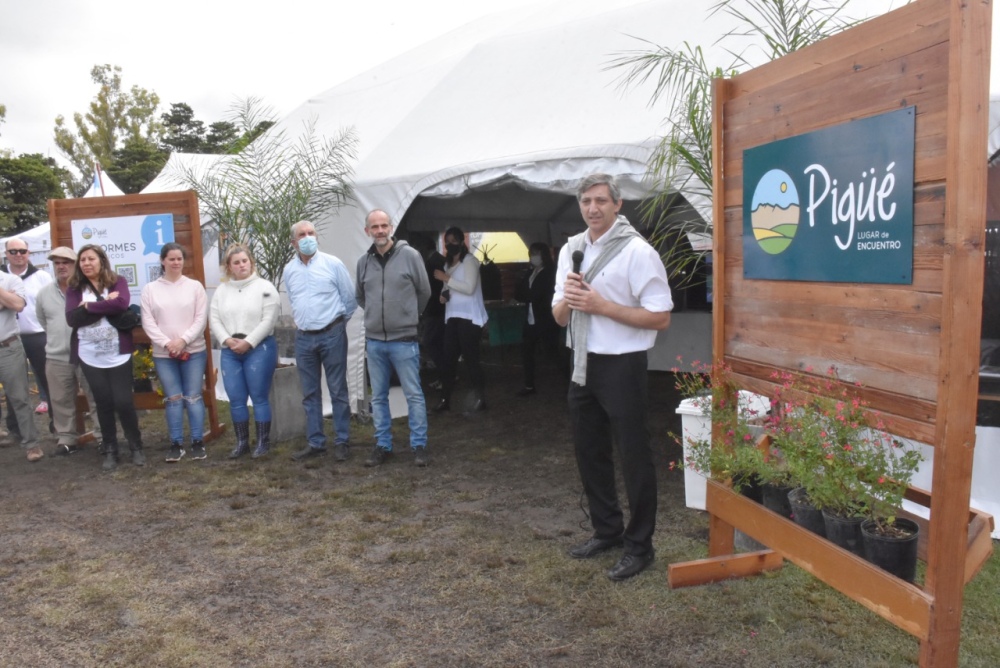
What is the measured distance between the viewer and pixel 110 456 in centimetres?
611

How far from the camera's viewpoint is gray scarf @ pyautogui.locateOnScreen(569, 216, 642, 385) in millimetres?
3604

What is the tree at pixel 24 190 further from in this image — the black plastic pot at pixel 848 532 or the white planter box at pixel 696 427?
the black plastic pot at pixel 848 532

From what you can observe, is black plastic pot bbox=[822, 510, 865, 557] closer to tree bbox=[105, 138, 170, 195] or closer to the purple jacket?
the purple jacket

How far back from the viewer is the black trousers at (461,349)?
24.3 ft

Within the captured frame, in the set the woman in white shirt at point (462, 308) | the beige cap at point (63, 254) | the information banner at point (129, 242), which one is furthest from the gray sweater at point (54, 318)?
the woman in white shirt at point (462, 308)

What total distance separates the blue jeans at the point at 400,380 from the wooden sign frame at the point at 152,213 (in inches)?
69.6

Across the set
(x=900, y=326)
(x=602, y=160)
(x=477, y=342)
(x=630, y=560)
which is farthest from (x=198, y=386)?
(x=900, y=326)

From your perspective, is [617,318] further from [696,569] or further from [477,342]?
[477,342]

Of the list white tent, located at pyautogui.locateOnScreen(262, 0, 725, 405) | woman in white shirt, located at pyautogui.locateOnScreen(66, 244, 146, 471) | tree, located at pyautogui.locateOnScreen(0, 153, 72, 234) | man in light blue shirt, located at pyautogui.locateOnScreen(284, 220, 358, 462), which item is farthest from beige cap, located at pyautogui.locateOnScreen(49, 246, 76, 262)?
tree, located at pyautogui.locateOnScreen(0, 153, 72, 234)

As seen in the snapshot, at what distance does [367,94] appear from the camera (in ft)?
30.6

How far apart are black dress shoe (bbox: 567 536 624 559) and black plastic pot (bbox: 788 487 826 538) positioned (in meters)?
1.07

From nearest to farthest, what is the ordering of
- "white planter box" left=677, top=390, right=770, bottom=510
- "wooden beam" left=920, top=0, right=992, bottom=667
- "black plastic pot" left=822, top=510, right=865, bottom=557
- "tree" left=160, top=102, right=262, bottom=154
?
"wooden beam" left=920, top=0, right=992, bottom=667 → "black plastic pot" left=822, top=510, right=865, bottom=557 → "white planter box" left=677, top=390, right=770, bottom=510 → "tree" left=160, top=102, right=262, bottom=154

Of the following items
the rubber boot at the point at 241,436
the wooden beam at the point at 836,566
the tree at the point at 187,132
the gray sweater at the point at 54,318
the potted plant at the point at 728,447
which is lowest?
the rubber boot at the point at 241,436

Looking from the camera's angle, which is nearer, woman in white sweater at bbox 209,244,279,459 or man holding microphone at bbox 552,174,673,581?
man holding microphone at bbox 552,174,673,581
